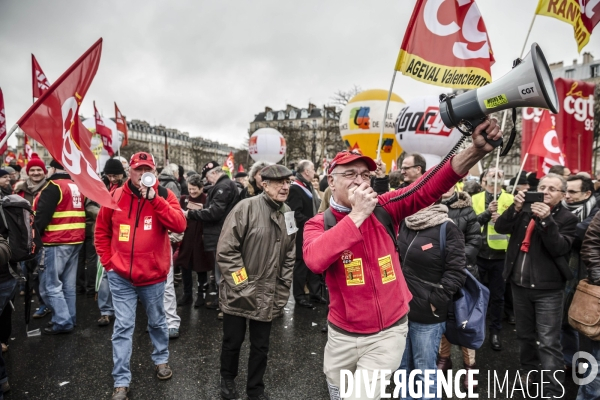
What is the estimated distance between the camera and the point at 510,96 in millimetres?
1484

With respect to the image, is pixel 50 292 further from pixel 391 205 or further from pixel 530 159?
pixel 530 159

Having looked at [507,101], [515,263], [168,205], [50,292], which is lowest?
[50,292]

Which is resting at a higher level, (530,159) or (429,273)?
(530,159)

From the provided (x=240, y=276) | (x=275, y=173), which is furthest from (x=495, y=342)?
(x=275, y=173)

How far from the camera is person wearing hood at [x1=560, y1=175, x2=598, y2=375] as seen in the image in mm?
3742

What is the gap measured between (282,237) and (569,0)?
4.41 metres

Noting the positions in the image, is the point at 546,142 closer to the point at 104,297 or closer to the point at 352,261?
the point at 352,261

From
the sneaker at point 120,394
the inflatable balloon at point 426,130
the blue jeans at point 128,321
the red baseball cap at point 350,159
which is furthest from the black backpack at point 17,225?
the inflatable balloon at point 426,130

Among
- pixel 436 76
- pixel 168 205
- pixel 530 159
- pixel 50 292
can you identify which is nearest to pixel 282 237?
pixel 168 205

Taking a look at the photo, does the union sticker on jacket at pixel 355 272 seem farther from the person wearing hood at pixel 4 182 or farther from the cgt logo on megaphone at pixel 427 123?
the cgt logo on megaphone at pixel 427 123

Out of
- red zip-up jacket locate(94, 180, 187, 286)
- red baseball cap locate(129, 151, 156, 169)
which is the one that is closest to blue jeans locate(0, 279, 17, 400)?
red zip-up jacket locate(94, 180, 187, 286)

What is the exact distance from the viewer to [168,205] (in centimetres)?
355

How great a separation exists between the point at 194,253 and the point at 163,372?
8.11 ft

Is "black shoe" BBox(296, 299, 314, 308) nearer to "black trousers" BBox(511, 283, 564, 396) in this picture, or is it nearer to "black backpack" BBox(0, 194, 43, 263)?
"black trousers" BBox(511, 283, 564, 396)
